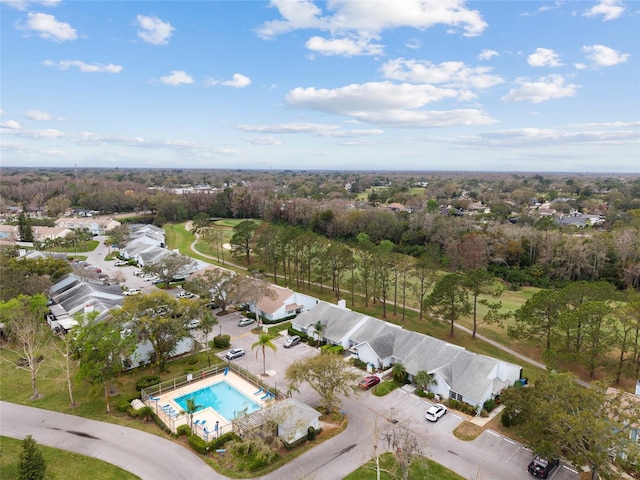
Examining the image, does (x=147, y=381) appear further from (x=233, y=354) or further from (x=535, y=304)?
(x=535, y=304)

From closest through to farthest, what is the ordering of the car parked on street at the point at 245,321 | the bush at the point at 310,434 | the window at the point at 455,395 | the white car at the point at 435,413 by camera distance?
the bush at the point at 310,434, the white car at the point at 435,413, the window at the point at 455,395, the car parked on street at the point at 245,321

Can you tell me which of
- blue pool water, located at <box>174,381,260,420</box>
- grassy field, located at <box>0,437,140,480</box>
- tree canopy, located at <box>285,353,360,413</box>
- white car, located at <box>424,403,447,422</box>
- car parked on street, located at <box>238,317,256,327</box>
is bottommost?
blue pool water, located at <box>174,381,260,420</box>

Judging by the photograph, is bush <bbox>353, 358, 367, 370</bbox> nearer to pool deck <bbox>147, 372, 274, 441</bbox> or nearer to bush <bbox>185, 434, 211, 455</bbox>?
pool deck <bbox>147, 372, 274, 441</bbox>

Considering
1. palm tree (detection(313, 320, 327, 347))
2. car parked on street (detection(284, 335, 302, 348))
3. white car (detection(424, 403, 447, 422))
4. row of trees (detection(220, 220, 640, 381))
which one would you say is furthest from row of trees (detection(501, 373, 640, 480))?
car parked on street (detection(284, 335, 302, 348))

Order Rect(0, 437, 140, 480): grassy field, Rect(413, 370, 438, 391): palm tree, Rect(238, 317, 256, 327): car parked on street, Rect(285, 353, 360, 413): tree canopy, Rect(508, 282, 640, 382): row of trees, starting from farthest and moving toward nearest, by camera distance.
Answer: Rect(238, 317, 256, 327): car parked on street, Rect(508, 282, 640, 382): row of trees, Rect(413, 370, 438, 391): palm tree, Rect(285, 353, 360, 413): tree canopy, Rect(0, 437, 140, 480): grassy field

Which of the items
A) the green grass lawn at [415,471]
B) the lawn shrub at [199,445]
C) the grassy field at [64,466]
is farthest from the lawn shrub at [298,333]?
the grassy field at [64,466]

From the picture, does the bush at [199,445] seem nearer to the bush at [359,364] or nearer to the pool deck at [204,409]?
the pool deck at [204,409]
